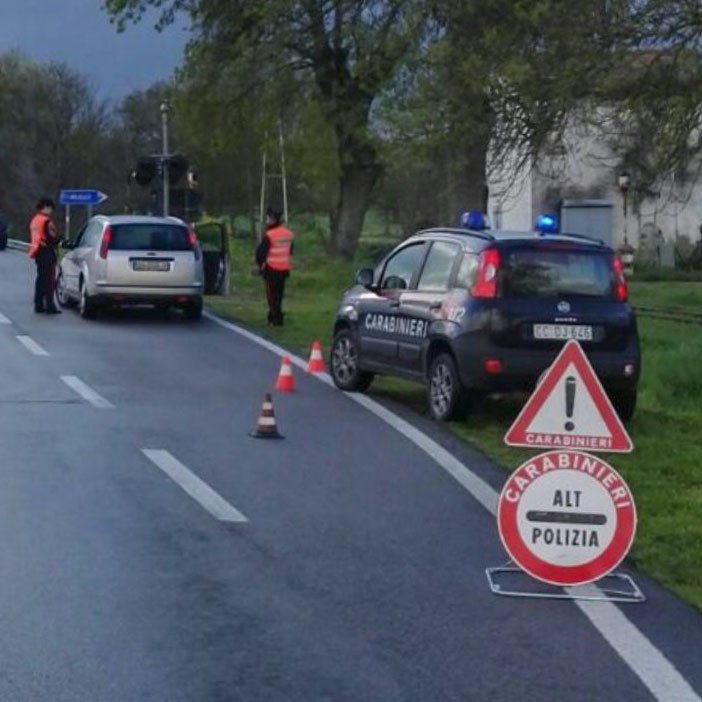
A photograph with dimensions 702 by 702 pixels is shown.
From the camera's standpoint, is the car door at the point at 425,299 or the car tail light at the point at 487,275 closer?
the car tail light at the point at 487,275

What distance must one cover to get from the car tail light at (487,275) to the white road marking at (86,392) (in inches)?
139

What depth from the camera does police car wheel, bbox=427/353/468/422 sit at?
1562 centimetres

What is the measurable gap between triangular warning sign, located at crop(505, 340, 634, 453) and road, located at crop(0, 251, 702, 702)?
2.61 feet

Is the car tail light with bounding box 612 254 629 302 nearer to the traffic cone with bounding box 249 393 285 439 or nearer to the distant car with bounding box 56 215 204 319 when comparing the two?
the traffic cone with bounding box 249 393 285 439

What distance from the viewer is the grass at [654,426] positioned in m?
10.4

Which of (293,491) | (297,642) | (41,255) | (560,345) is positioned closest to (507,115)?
(41,255)

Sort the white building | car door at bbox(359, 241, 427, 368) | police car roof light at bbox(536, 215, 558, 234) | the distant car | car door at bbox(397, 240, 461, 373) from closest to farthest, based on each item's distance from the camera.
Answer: car door at bbox(397, 240, 461, 373), police car roof light at bbox(536, 215, 558, 234), car door at bbox(359, 241, 427, 368), the distant car, the white building

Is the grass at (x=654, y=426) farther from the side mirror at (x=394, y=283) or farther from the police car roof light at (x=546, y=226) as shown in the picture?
the police car roof light at (x=546, y=226)

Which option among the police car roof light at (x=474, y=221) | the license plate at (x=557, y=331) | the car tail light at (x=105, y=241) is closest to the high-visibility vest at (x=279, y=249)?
the car tail light at (x=105, y=241)

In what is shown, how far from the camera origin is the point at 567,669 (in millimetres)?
7691

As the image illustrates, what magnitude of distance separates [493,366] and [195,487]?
3949mm

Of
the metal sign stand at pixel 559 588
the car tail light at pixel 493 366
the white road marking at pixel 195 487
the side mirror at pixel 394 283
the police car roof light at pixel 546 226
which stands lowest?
the metal sign stand at pixel 559 588

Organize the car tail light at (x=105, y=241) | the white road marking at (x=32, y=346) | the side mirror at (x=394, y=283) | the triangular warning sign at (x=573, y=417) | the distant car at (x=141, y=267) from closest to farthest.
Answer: the triangular warning sign at (x=573, y=417) → the side mirror at (x=394, y=283) → the white road marking at (x=32, y=346) → the distant car at (x=141, y=267) → the car tail light at (x=105, y=241)

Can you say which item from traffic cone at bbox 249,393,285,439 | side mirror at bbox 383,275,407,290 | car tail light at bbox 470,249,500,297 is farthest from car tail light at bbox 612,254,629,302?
traffic cone at bbox 249,393,285,439
